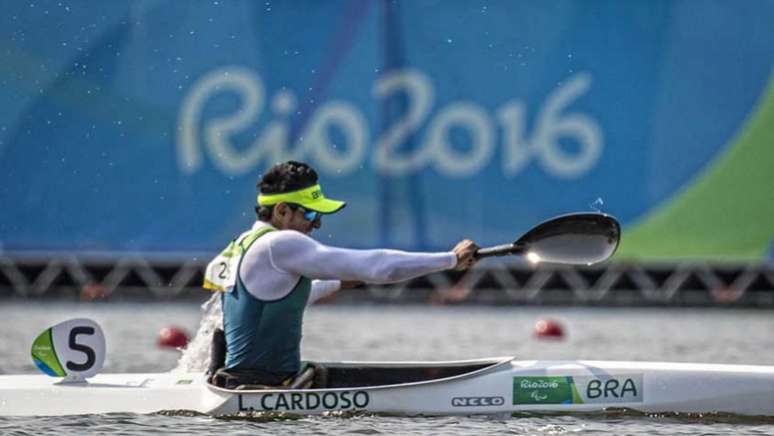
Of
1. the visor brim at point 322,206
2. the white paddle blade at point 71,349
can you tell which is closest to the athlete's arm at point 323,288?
the visor brim at point 322,206

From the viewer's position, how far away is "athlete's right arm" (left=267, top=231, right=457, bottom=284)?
996 cm

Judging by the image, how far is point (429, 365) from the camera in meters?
11.2

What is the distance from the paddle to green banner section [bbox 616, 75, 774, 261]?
50.1 ft

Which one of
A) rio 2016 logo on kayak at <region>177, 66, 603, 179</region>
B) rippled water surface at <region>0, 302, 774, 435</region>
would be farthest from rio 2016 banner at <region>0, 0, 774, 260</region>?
rippled water surface at <region>0, 302, 774, 435</region>

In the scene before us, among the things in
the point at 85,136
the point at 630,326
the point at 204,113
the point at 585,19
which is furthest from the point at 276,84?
the point at 630,326

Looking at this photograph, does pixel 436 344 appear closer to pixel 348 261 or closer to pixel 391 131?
pixel 391 131

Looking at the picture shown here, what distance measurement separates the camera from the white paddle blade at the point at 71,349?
432 inches

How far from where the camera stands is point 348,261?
32.8ft

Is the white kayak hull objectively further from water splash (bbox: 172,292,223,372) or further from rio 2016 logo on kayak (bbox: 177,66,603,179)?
rio 2016 logo on kayak (bbox: 177,66,603,179)

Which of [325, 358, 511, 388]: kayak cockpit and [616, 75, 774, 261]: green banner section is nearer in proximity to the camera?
[325, 358, 511, 388]: kayak cockpit

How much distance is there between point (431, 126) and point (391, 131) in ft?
2.10

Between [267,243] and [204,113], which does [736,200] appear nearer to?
[204,113]

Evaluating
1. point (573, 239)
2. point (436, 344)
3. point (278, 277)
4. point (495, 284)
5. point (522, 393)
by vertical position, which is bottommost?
point (522, 393)

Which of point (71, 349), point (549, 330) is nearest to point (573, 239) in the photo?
point (71, 349)
